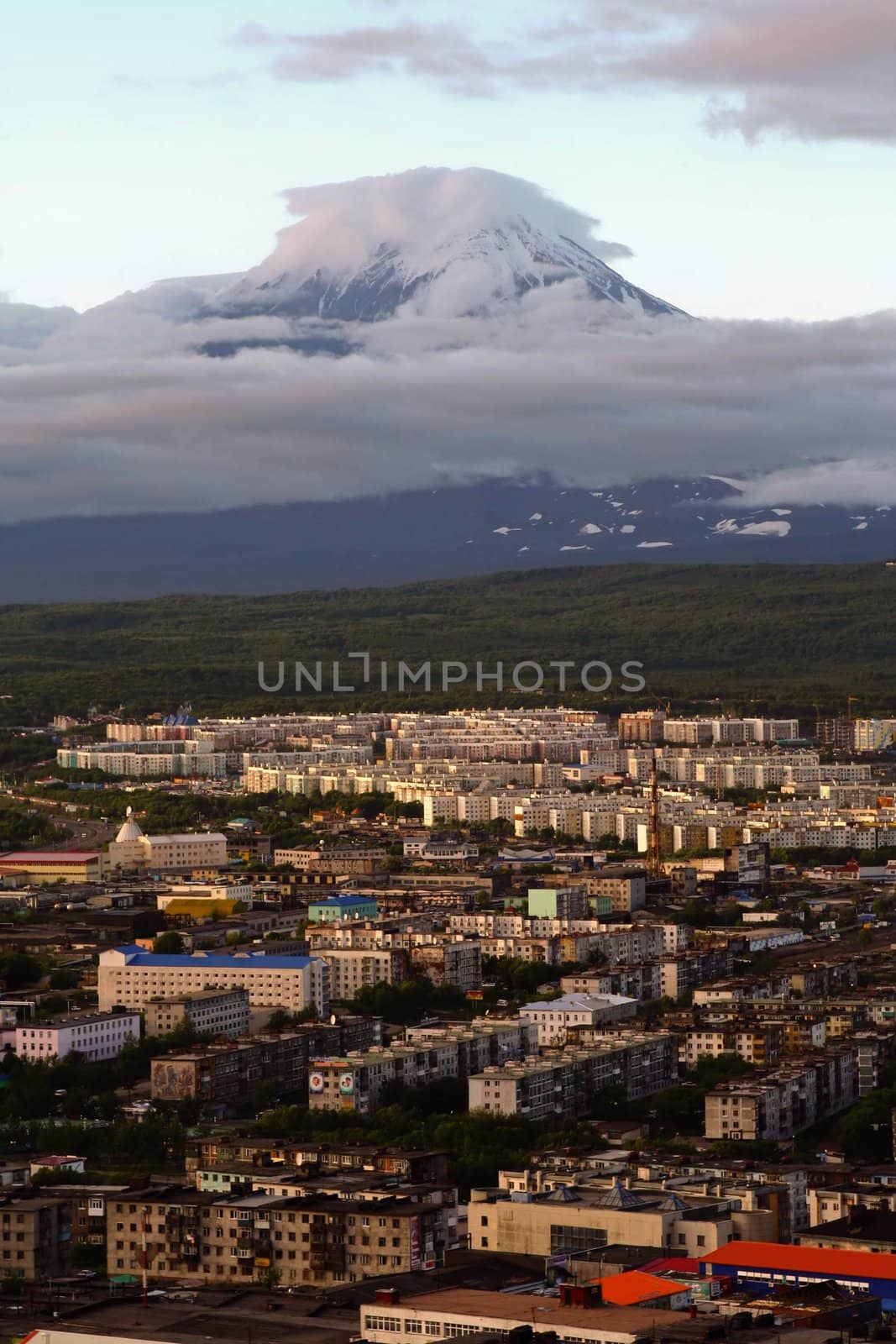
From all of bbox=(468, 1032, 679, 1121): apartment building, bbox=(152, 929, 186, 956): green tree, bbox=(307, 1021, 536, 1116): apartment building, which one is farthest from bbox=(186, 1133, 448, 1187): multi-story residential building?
bbox=(152, 929, 186, 956): green tree

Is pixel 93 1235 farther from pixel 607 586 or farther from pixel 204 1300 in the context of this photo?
pixel 607 586

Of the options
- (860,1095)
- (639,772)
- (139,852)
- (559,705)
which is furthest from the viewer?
(559,705)

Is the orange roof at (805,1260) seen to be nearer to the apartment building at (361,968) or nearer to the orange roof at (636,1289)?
the orange roof at (636,1289)

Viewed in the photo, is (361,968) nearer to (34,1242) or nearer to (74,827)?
(34,1242)

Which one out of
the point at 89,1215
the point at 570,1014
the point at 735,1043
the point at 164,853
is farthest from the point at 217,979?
the point at 164,853

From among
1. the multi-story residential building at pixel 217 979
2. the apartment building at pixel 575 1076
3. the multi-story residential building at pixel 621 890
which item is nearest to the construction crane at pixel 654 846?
the multi-story residential building at pixel 621 890

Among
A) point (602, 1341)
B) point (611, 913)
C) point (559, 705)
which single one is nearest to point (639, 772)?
point (559, 705)

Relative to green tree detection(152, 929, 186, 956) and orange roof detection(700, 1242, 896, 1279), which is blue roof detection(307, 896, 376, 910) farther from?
orange roof detection(700, 1242, 896, 1279)
